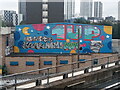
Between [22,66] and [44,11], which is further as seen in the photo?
[44,11]

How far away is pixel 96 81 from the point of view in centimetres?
512

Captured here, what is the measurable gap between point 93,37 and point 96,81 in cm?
1150

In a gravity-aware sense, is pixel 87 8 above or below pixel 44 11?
above

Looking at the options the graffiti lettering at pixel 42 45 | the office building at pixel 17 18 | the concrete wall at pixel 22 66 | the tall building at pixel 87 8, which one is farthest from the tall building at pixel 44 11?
the tall building at pixel 87 8

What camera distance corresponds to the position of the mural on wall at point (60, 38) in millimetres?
16250

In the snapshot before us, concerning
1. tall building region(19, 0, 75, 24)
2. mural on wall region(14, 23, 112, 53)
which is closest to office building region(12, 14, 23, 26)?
A: tall building region(19, 0, 75, 24)

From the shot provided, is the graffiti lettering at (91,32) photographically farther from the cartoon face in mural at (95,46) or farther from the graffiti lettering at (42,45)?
the graffiti lettering at (42,45)

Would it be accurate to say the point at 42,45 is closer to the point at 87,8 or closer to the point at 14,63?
the point at 14,63

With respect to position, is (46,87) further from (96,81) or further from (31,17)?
(31,17)

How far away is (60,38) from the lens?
1627 centimetres

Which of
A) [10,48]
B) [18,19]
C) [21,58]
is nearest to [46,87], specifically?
[21,58]

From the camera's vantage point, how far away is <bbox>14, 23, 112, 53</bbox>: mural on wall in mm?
16250

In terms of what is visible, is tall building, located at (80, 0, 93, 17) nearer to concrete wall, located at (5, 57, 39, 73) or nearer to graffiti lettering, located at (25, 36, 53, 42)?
graffiti lettering, located at (25, 36, 53, 42)

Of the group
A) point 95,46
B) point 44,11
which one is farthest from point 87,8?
point 95,46
